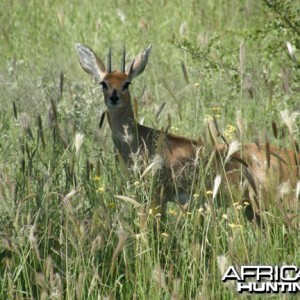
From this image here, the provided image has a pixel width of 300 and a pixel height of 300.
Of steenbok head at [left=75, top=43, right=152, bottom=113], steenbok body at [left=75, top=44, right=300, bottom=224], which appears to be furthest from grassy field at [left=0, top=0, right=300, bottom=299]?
steenbok head at [left=75, top=43, right=152, bottom=113]

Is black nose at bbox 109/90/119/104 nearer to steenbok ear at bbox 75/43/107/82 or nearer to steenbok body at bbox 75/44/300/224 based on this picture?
steenbok body at bbox 75/44/300/224

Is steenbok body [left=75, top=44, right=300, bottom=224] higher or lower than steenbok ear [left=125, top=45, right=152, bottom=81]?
lower

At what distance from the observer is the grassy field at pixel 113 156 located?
474 centimetres

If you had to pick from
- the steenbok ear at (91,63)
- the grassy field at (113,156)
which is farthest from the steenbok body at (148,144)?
the grassy field at (113,156)

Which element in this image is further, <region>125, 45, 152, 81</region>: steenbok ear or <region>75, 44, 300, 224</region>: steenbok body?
<region>125, 45, 152, 81</region>: steenbok ear

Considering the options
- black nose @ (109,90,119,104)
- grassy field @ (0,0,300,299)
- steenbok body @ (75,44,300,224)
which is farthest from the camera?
black nose @ (109,90,119,104)

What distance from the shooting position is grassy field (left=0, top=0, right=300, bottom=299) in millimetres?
4742

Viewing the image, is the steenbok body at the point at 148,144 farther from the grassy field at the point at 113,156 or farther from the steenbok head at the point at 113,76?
the grassy field at the point at 113,156

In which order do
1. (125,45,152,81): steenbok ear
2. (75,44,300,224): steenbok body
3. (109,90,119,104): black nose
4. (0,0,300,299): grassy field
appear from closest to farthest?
(0,0,300,299): grassy field < (75,44,300,224): steenbok body < (109,90,119,104): black nose < (125,45,152,81): steenbok ear

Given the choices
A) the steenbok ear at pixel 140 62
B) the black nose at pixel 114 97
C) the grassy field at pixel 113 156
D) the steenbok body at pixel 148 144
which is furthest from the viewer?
the steenbok ear at pixel 140 62

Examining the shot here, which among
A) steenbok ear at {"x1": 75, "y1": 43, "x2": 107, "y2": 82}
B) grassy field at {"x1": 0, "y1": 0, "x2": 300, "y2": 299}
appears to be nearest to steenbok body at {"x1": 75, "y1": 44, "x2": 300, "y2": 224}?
steenbok ear at {"x1": 75, "y1": 43, "x2": 107, "y2": 82}

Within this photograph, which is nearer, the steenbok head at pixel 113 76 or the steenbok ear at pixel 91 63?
the steenbok head at pixel 113 76

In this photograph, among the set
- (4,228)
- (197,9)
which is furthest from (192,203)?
(197,9)

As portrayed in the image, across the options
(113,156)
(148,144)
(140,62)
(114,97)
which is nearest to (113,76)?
(114,97)
